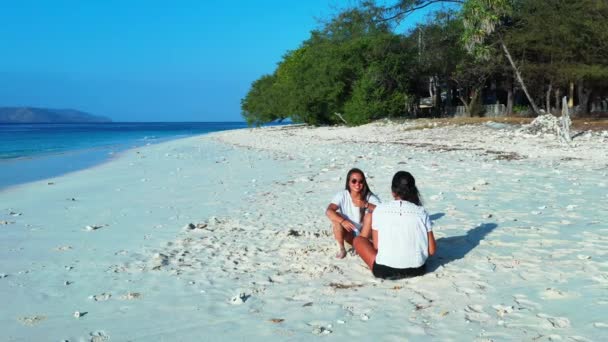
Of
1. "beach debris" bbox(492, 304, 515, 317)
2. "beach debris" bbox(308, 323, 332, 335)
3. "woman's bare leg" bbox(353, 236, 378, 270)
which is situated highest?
"woman's bare leg" bbox(353, 236, 378, 270)

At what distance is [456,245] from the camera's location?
595 centimetres

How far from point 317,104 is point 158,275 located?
115 feet

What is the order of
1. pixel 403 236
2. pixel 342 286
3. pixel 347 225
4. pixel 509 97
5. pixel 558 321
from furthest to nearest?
Answer: pixel 509 97 < pixel 347 225 < pixel 403 236 < pixel 342 286 < pixel 558 321

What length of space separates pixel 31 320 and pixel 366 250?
9.51 feet

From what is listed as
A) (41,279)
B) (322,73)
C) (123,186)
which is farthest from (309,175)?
(322,73)

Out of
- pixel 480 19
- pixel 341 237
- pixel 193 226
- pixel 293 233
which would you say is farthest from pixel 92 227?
pixel 480 19

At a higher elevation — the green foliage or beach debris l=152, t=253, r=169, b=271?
the green foliage

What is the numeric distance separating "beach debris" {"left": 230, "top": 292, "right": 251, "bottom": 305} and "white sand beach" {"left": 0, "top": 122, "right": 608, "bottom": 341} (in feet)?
0.06

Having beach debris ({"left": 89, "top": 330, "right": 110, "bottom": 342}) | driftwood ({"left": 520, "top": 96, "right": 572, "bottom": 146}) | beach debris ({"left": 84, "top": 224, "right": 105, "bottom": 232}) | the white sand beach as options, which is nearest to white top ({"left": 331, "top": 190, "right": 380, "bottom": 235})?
the white sand beach

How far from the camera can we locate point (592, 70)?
83.6ft

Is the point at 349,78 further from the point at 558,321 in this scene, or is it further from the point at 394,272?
the point at 558,321

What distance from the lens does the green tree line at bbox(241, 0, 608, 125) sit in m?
25.9

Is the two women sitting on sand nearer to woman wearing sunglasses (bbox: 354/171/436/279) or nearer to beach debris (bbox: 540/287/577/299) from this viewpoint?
woman wearing sunglasses (bbox: 354/171/436/279)

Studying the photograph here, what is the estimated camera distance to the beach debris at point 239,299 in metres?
4.40
